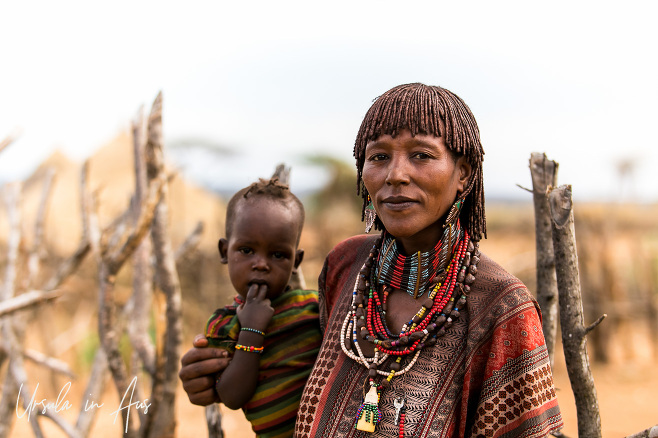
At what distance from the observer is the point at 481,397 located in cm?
163

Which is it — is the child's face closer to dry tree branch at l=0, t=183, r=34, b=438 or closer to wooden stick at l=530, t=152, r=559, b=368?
wooden stick at l=530, t=152, r=559, b=368

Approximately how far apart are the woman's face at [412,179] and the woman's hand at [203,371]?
0.80 metres

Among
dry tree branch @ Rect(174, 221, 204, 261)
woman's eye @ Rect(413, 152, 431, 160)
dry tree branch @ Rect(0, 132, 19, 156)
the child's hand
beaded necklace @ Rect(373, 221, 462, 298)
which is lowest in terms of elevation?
the child's hand

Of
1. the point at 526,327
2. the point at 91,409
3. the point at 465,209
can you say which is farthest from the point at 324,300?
the point at 91,409

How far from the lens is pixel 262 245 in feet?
7.42

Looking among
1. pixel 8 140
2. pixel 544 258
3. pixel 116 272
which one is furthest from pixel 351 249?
pixel 8 140

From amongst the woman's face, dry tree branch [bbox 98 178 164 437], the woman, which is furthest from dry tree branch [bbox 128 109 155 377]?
the woman's face

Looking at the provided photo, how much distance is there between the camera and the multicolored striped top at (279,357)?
212cm

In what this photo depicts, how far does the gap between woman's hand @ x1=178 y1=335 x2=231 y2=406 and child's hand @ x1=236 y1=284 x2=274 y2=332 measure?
0.14 meters

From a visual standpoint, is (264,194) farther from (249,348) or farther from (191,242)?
(191,242)

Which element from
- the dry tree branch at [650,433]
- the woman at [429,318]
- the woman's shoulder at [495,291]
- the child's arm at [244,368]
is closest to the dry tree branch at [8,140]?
the child's arm at [244,368]

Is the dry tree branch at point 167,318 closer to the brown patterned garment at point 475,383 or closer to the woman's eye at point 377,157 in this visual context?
the brown patterned garment at point 475,383

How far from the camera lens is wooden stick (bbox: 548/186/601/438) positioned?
219 centimetres

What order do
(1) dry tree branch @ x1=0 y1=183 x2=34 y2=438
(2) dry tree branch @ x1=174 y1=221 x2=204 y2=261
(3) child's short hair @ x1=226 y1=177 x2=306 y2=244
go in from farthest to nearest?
(1) dry tree branch @ x1=0 y1=183 x2=34 y2=438 < (2) dry tree branch @ x1=174 y1=221 x2=204 y2=261 < (3) child's short hair @ x1=226 y1=177 x2=306 y2=244
